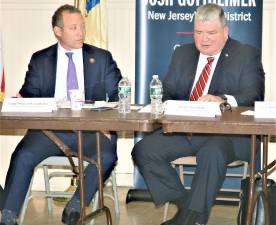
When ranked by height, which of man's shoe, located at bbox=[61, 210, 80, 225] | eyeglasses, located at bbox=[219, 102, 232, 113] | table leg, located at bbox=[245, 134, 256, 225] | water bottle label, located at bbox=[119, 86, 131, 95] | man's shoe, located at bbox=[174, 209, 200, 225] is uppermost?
water bottle label, located at bbox=[119, 86, 131, 95]

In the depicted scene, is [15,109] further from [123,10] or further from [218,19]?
[123,10]

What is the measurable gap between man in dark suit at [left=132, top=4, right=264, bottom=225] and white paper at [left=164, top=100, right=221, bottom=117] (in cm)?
36

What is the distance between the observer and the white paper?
3.54 metres

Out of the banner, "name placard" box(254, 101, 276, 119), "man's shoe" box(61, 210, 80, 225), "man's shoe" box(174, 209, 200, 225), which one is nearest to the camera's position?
"name placard" box(254, 101, 276, 119)

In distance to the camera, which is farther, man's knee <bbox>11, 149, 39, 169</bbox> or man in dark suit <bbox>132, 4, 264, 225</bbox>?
man's knee <bbox>11, 149, 39, 169</bbox>

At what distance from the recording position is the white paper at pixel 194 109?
354 centimetres

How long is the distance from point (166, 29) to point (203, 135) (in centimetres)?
134

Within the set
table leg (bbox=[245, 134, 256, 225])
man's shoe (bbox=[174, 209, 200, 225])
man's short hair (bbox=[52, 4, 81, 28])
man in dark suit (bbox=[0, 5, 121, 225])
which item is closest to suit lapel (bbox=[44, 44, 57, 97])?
man in dark suit (bbox=[0, 5, 121, 225])

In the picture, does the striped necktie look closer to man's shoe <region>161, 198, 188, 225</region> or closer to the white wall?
man's shoe <region>161, 198, 188, 225</region>

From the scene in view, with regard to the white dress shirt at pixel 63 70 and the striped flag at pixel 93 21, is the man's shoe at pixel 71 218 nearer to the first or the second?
the white dress shirt at pixel 63 70

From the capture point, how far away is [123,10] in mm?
5578

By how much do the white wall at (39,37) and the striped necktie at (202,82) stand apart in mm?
1228

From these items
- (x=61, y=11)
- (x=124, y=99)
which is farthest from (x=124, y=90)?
(x=61, y=11)

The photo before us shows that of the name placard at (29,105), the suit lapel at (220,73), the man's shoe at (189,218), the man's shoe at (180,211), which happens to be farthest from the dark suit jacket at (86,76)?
the man's shoe at (189,218)
